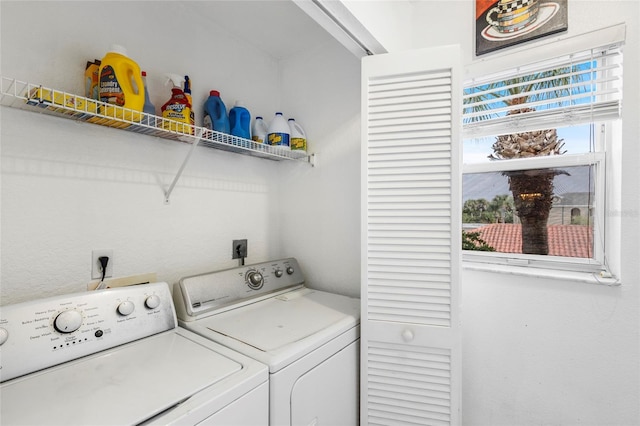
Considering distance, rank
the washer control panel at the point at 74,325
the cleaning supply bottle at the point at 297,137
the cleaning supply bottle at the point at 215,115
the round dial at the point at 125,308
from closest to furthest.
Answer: the washer control panel at the point at 74,325
the round dial at the point at 125,308
the cleaning supply bottle at the point at 215,115
the cleaning supply bottle at the point at 297,137

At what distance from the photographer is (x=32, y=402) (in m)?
0.87

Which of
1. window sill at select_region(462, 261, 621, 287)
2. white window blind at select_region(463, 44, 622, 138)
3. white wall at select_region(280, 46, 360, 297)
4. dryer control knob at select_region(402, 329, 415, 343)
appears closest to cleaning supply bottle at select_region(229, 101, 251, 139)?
white wall at select_region(280, 46, 360, 297)

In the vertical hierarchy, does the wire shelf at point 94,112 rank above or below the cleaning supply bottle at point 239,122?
below

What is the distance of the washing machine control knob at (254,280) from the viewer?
1.82 meters

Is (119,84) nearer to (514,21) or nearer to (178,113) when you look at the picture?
(178,113)

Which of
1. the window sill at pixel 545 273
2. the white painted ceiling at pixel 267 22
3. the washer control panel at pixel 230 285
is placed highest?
the white painted ceiling at pixel 267 22

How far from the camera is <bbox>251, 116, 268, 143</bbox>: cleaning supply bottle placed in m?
2.03

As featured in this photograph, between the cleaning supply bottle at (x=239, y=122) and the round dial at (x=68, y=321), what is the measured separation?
119cm

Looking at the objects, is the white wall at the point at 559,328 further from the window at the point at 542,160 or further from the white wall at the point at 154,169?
the white wall at the point at 154,169

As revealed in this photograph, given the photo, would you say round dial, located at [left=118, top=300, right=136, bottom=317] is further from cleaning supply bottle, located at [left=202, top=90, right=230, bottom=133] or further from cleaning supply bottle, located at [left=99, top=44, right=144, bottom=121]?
cleaning supply bottle, located at [left=202, top=90, right=230, bottom=133]

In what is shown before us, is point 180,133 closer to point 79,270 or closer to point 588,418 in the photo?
point 79,270

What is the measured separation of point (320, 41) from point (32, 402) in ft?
7.77

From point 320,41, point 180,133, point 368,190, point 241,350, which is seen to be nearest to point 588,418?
point 368,190

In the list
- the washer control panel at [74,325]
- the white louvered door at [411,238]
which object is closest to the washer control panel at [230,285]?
the washer control panel at [74,325]
